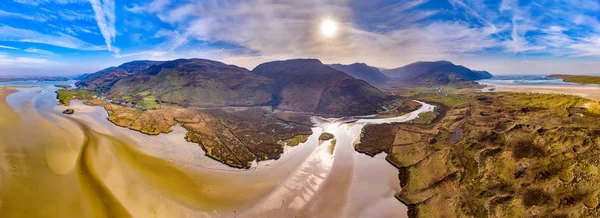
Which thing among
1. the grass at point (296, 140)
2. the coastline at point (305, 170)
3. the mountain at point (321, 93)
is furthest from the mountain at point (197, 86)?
the grass at point (296, 140)

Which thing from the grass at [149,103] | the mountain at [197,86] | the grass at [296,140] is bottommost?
the grass at [296,140]

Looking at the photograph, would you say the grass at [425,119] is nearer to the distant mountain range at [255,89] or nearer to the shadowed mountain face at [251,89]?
the shadowed mountain face at [251,89]

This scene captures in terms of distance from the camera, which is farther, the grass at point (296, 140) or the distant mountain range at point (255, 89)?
the distant mountain range at point (255, 89)

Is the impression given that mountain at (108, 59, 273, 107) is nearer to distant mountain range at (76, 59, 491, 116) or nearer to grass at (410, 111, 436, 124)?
distant mountain range at (76, 59, 491, 116)

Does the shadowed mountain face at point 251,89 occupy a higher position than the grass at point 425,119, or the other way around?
the shadowed mountain face at point 251,89

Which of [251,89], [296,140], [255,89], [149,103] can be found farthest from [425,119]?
[149,103]

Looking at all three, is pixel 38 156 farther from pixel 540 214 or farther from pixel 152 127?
pixel 540 214
